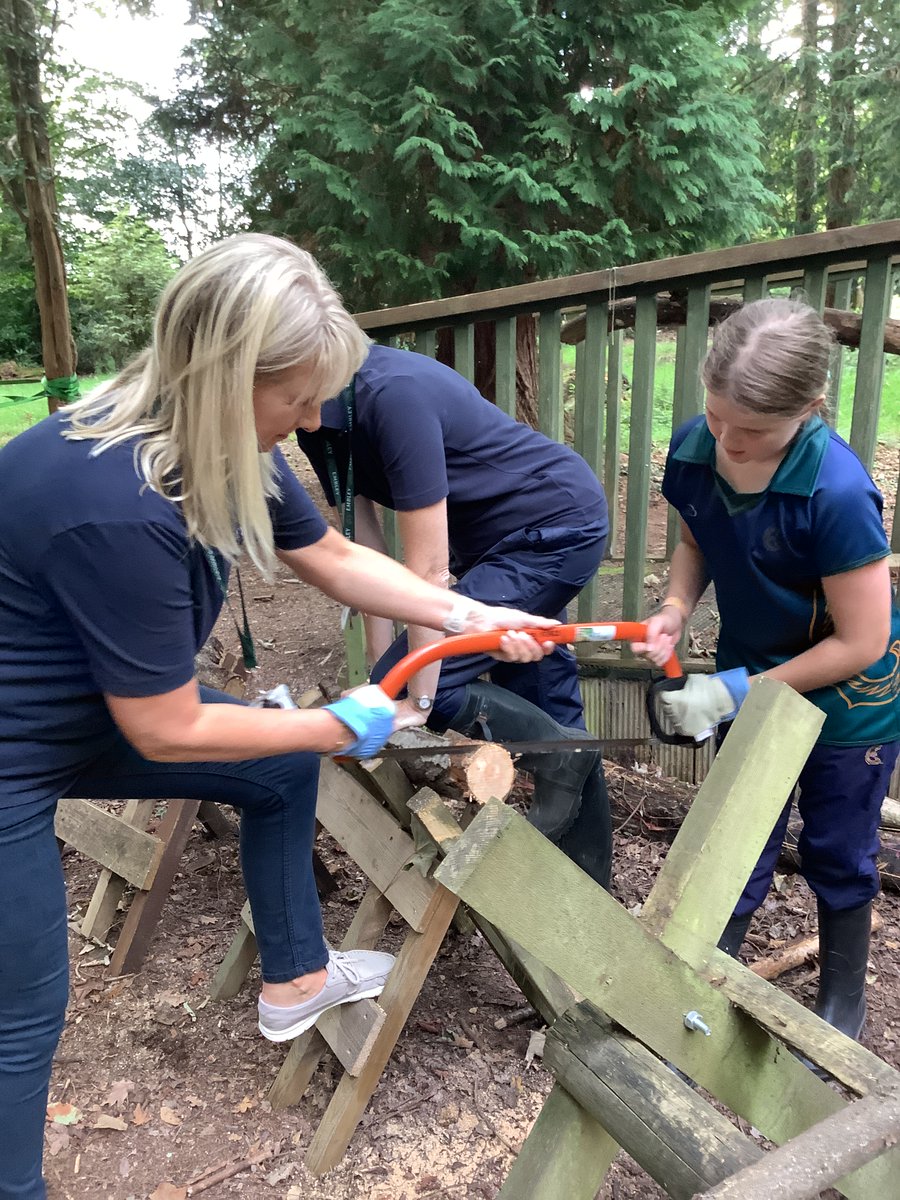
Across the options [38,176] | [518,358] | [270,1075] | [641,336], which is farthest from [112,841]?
[38,176]

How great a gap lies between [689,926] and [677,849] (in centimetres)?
12

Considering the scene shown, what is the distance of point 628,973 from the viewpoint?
133cm


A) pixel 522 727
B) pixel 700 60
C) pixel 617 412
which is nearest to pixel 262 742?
pixel 522 727

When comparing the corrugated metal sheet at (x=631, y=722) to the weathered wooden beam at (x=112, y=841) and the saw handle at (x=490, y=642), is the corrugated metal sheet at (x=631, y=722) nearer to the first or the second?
the saw handle at (x=490, y=642)

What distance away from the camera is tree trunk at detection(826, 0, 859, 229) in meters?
12.5

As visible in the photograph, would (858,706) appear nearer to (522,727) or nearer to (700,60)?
(522,727)

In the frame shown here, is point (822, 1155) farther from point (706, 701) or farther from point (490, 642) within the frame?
point (490, 642)

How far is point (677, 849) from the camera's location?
1.46m

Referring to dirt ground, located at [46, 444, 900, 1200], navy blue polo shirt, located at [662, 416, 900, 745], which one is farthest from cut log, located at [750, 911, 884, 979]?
navy blue polo shirt, located at [662, 416, 900, 745]

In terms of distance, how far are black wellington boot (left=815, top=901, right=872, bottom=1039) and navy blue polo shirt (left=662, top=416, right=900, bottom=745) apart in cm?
54

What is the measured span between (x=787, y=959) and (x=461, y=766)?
57.9 inches

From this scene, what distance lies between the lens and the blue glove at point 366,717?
5.75 feet

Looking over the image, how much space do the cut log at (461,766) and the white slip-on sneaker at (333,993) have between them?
0.50 metres

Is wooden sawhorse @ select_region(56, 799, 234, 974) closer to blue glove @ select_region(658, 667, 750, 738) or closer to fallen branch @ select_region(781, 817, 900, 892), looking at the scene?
blue glove @ select_region(658, 667, 750, 738)
